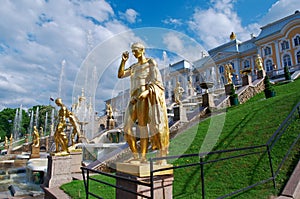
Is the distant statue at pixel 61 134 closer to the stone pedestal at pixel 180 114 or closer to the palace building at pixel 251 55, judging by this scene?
the stone pedestal at pixel 180 114

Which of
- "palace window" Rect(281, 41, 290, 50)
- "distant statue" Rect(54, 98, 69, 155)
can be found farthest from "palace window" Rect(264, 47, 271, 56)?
"distant statue" Rect(54, 98, 69, 155)

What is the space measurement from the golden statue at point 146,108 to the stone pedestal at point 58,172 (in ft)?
19.3

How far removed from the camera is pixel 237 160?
6.08 m

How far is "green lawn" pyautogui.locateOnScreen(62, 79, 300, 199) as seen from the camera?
5.07 m

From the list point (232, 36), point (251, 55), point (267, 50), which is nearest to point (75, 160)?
point (267, 50)

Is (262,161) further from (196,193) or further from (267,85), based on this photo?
(267,85)

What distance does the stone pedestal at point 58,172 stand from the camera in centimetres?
823

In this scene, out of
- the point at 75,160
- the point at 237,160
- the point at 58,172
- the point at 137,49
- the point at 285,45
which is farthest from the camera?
the point at 285,45

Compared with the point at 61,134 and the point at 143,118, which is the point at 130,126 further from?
the point at 61,134

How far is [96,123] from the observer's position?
29.3m

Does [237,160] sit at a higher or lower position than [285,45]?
lower

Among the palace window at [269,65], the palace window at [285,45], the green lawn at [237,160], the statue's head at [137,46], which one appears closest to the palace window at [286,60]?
the palace window at [285,45]

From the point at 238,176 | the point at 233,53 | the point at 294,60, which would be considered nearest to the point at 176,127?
the point at 238,176

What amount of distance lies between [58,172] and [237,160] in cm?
683
